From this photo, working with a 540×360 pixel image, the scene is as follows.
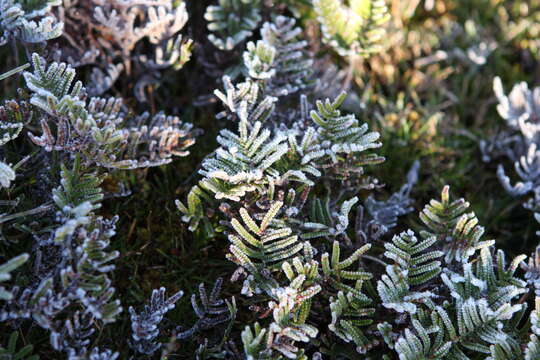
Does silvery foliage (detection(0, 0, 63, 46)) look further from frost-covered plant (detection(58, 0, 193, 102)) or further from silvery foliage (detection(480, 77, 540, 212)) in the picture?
silvery foliage (detection(480, 77, 540, 212))

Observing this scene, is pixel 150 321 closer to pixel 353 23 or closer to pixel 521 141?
pixel 353 23

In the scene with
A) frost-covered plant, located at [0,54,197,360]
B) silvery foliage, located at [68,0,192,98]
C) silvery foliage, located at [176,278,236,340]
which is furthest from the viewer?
silvery foliage, located at [68,0,192,98]

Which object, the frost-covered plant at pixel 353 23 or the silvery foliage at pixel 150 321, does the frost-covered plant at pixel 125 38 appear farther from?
the silvery foliage at pixel 150 321

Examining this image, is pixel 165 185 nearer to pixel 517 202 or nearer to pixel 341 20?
pixel 341 20

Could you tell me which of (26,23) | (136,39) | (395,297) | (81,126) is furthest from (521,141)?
(26,23)

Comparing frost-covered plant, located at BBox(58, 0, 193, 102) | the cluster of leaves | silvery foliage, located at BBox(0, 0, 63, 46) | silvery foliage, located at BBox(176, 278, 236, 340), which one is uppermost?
silvery foliage, located at BBox(0, 0, 63, 46)

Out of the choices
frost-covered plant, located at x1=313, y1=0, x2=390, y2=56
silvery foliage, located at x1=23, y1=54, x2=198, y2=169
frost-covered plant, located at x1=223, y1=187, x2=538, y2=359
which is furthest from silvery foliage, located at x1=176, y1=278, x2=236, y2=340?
frost-covered plant, located at x1=313, y1=0, x2=390, y2=56

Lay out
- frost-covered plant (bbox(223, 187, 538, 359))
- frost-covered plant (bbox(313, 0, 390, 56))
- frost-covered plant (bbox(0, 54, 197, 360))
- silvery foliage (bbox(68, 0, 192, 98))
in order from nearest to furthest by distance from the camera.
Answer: frost-covered plant (bbox(0, 54, 197, 360)), frost-covered plant (bbox(223, 187, 538, 359)), silvery foliage (bbox(68, 0, 192, 98)), frost-covered plant (bbox(313, 0, 390, 56))
